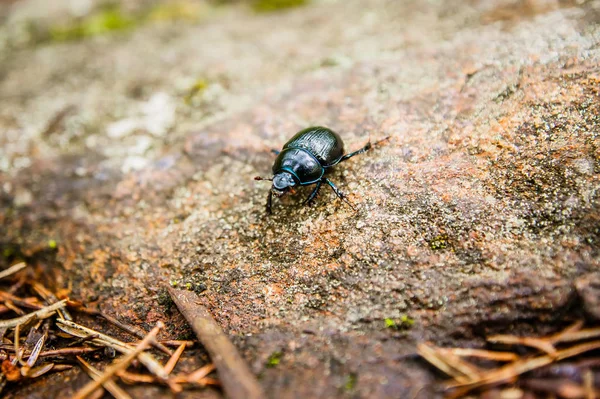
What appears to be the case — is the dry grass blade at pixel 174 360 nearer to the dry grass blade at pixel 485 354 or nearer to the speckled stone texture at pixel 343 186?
the speckled stone texture at pixel 343 186

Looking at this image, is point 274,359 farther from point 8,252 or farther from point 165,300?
point 8,252

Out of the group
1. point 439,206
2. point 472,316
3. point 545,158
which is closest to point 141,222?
point 439,206

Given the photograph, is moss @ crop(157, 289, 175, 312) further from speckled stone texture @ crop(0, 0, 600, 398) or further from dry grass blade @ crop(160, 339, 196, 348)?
dry grass blade @ crop(160, 339, 196, 348)

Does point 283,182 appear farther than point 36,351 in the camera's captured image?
Yes

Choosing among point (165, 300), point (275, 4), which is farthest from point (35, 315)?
point (275, 4)

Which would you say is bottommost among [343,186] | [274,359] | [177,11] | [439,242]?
[274,359]

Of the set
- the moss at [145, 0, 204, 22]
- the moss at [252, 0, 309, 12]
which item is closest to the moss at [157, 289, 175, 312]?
the moss at [145, 0, 204, 22]

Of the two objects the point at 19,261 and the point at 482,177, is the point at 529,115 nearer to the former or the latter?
the point at 482,177
